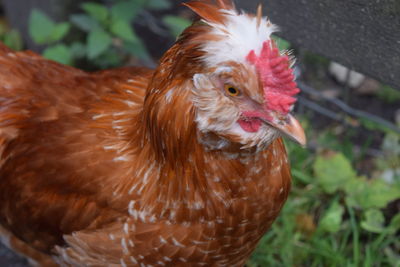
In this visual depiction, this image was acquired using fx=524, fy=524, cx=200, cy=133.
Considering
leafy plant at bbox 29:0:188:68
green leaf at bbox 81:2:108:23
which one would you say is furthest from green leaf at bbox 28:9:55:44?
green leaf at bbox 81:2:108:23

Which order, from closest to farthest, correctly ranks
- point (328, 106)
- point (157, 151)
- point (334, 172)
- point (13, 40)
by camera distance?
point (157, 151) → point (334, 172) → point (328, 106) → point (13, 40)

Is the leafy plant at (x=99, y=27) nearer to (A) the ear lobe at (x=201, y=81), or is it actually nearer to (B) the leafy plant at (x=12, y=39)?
(B) the leafy plant at (x=12, y=39)

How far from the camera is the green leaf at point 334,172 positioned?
300 cm

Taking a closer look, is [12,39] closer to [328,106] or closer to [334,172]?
[328,106]

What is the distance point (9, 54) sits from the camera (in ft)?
8.23

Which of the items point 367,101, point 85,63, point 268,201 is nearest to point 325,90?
point 367,101

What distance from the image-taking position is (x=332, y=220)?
2.85 metres

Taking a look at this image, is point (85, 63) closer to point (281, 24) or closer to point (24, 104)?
point (24, 104)

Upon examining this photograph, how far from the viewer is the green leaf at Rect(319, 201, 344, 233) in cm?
284

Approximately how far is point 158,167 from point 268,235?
4.07 ft

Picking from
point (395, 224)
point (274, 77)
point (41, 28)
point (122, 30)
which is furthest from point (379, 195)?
point (41, 28)

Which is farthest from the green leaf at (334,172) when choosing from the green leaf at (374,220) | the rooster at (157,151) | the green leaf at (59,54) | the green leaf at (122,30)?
the green leaf at (59,54)

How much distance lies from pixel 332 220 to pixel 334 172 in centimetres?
31

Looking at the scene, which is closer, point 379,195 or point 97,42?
point 379,195
